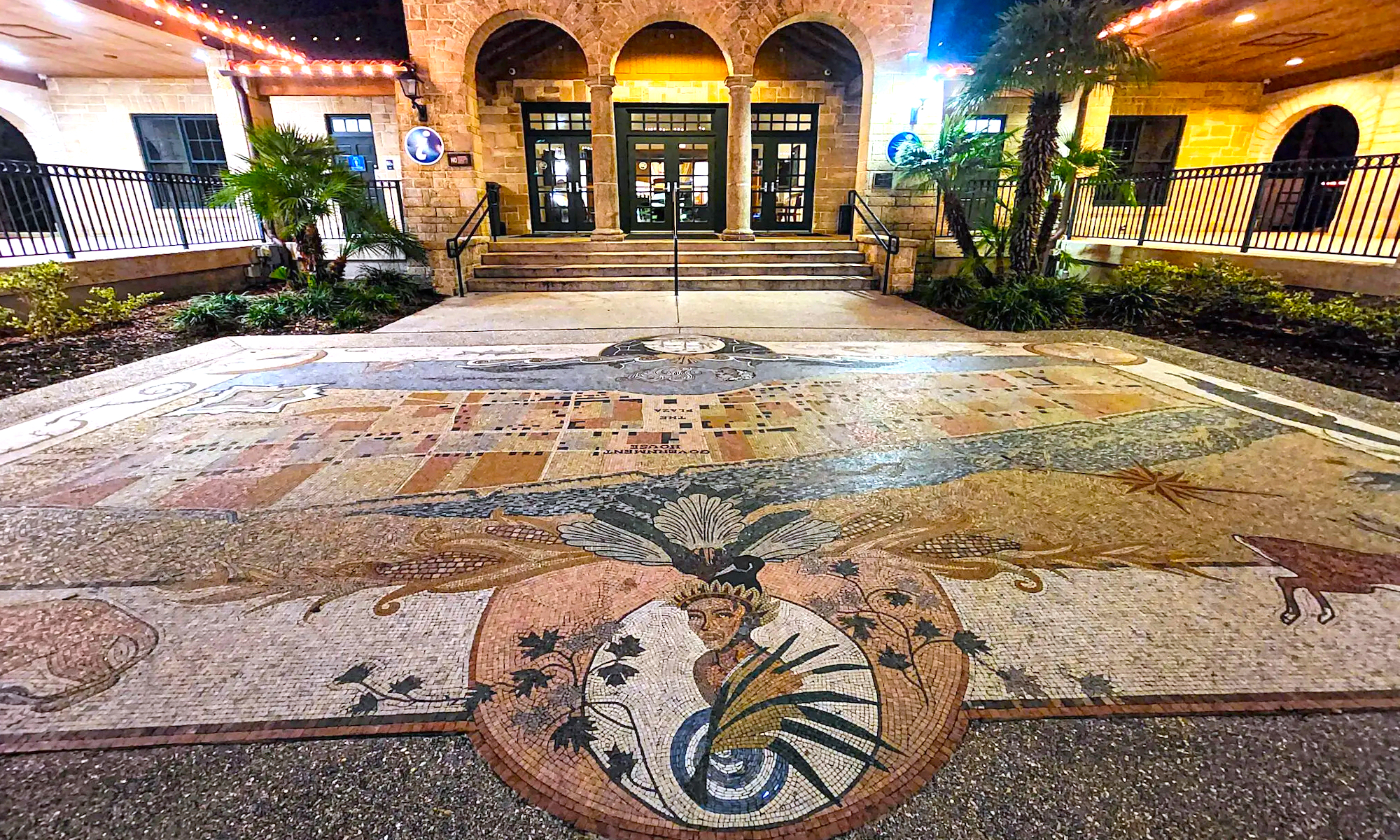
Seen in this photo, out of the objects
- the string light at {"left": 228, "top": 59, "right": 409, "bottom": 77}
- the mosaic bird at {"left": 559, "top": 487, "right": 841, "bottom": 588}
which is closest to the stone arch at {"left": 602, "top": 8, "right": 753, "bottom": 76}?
the string light at {"left": 228, "top": 59, "right": 409, "bottom": 77}

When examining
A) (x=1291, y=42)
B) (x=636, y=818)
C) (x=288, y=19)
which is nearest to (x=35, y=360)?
(x=636, y=818)

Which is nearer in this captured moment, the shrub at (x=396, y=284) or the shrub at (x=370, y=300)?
the shrub at (x=370, y=300)

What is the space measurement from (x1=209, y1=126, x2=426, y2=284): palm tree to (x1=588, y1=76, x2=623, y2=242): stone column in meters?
3.97

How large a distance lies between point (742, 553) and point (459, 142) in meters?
10.3

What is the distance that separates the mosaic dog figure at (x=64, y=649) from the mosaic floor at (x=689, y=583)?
10mm

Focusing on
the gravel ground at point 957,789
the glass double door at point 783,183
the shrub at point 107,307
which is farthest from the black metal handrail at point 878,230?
the shrub at point 107,307

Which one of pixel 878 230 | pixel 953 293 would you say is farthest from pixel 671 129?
pixel 953 293

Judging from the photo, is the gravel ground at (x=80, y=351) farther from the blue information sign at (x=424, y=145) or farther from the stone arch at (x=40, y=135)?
the stone arch at (x=40, y=135)

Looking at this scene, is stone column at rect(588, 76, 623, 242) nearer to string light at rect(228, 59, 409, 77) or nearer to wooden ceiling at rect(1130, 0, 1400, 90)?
string light at rect(228, 59, 409, 77)

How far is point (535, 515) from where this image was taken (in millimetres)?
2479

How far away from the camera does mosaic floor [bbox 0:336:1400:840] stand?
1445 mm

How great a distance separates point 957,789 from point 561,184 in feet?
45.0

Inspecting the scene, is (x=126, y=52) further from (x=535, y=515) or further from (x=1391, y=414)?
(x=1391, y=414)

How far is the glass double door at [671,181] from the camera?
502 inches
